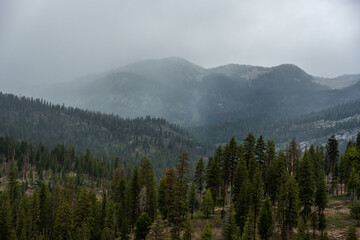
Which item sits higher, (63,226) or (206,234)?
(206,234)

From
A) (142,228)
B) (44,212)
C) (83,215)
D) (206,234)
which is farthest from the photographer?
(44,212)

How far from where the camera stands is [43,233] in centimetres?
6575

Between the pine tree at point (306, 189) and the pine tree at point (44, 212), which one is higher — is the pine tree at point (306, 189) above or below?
above

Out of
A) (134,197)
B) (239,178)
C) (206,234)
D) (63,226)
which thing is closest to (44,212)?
(63,226)

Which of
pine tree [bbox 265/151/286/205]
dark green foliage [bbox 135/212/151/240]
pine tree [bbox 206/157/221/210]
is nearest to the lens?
dark green foliage [bbox 135/212/151/240]

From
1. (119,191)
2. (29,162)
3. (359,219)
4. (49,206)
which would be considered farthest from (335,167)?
(29,162)

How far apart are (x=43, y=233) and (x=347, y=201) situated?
70.0m

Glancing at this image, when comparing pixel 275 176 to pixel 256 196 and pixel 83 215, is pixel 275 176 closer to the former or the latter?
pixel 256 196

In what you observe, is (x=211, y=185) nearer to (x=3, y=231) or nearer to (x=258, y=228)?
(x=258, y=228)

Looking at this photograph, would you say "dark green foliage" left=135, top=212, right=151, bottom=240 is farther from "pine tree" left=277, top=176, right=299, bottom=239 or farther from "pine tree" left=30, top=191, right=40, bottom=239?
"pine tree" left=30, top=191, right=40, bottom=239

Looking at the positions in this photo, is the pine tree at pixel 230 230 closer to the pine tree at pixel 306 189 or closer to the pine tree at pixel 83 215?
the pine tree at pixel 306 189

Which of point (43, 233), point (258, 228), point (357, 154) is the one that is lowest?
point (43, 233)

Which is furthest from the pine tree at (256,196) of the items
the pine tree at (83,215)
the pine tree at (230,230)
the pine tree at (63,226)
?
the pine tree at (63,226)

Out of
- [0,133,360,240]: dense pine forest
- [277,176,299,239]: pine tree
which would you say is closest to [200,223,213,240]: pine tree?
[0,133,360,240]: dense pine forest
